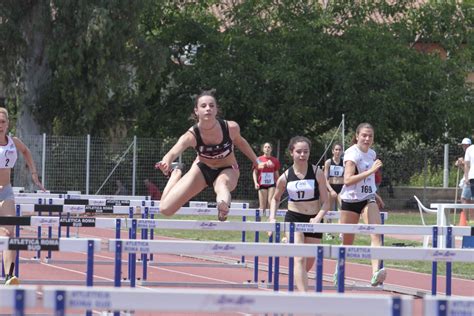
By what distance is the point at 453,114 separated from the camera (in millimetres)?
34156

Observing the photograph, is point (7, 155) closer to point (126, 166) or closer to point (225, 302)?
point (225, 302)

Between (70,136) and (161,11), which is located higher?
(161,11)

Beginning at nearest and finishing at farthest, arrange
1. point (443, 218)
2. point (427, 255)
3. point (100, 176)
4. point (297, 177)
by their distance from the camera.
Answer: point (427, 255) → point (297, 177) → point (443, 218) → point (100, 176)

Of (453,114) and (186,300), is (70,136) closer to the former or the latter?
(453,114)

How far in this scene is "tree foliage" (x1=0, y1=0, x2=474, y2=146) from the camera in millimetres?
31703

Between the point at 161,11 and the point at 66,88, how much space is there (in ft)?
18.9

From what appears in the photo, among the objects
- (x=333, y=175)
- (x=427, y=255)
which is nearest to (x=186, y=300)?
(x=427, y=255)

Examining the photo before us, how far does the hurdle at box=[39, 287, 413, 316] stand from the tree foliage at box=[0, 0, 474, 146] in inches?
1035

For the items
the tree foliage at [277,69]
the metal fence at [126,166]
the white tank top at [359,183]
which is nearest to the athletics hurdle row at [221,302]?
the white tank top at [359,183]

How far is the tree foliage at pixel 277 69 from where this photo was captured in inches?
1248

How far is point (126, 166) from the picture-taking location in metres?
31.2

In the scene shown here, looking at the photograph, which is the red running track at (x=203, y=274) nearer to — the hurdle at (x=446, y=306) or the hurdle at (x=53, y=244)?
the hurdle at (x=53, y=244)

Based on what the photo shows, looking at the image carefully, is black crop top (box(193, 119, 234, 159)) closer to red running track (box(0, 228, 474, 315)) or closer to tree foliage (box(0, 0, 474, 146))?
red running track (box(0, 228, 474, 315))

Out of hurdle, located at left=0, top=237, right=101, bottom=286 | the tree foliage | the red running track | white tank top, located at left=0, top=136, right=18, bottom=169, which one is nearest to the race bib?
the red running track
